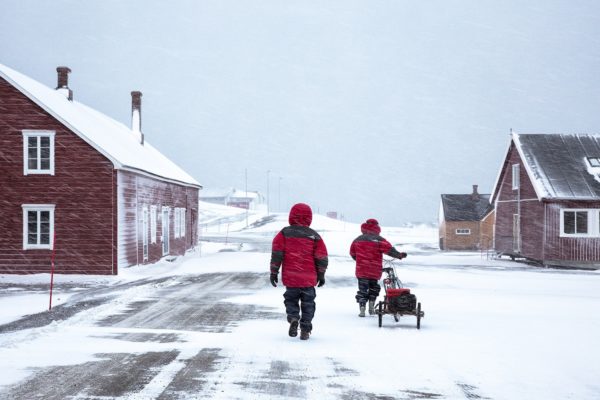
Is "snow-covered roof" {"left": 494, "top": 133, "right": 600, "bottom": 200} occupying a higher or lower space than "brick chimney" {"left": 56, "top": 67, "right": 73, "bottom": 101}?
lower

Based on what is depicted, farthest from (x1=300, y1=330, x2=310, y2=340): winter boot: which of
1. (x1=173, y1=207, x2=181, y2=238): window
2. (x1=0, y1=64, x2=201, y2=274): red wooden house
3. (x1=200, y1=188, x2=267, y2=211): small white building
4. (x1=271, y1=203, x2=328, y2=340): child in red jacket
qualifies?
(x1=200, y1=188, x2=267, y2=211): small white building

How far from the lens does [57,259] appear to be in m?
20.5

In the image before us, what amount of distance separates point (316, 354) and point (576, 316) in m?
6.60

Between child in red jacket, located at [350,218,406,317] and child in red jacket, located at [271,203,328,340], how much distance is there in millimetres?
1918

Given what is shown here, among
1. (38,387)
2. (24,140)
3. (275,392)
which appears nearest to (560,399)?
(275,392)

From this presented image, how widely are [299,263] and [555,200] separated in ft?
73.3

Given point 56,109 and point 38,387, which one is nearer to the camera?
point 38,387

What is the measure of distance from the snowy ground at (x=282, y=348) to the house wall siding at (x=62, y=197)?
16.6 ft

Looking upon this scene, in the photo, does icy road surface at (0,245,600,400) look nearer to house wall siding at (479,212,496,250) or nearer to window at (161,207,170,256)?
window at (161,207,170,256)

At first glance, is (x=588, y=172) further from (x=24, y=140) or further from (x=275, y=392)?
(x=275, y=392)

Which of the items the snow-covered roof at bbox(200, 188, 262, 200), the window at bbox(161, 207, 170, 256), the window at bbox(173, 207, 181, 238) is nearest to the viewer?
the window at bbox(161, 207, 170, 256)

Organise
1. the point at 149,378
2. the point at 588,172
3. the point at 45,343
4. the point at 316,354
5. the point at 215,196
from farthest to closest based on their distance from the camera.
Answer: the point at 215,196 → the point at 588,172 → the point at 45,343 → the point at 316,354 → the point at 149,378

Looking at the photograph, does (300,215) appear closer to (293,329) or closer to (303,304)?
(303,304)

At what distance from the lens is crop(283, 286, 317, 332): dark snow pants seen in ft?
28.1
